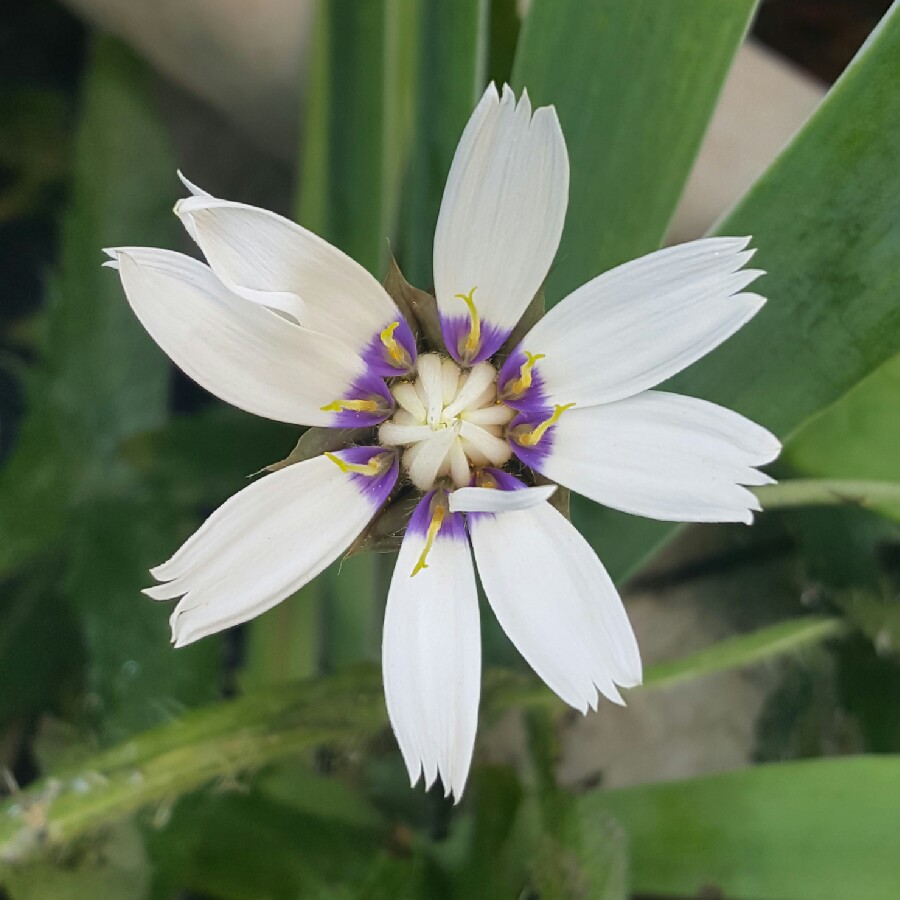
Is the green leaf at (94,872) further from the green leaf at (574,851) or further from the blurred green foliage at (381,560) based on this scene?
the green leaf at (574,851)

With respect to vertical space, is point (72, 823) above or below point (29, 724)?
above

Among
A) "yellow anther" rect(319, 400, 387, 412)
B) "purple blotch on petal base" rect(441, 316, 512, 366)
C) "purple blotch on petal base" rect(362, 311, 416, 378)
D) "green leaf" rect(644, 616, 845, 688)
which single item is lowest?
"green leaf" rect(644, 616, 845, 688)

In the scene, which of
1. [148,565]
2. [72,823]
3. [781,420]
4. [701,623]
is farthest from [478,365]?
[701,623]

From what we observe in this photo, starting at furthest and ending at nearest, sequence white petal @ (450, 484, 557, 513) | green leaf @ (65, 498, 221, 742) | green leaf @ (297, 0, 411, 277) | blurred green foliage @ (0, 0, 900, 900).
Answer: green leaf @ (65, 498, 221, 742) < green leaf @ (297, 0, 411, 277) < blurred green foliage @ (0, 0, 900, 900) < white petal @ (450, 484, 557, 513)

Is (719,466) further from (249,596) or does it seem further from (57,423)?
(57,423)

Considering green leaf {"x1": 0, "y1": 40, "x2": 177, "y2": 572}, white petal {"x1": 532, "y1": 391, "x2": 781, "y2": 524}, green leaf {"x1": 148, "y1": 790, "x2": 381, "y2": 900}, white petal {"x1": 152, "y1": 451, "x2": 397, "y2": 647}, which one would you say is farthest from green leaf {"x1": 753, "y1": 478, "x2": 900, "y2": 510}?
green leaf {"x1": 0, "y1": 40, "x2": 177, "y2": 572}

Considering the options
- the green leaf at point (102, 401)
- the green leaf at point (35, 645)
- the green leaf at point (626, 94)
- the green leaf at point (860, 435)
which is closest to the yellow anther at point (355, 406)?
the green leaf at point (626, 94)

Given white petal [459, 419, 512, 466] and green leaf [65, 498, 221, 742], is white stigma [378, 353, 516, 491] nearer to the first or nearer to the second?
white petal [459, 419, 512, 466]
